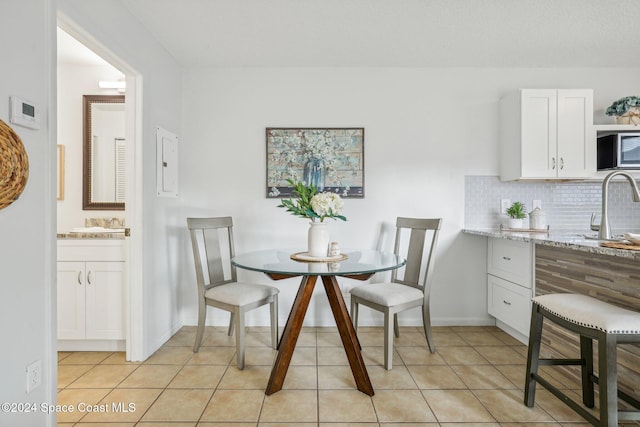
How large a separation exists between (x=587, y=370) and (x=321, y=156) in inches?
92.3

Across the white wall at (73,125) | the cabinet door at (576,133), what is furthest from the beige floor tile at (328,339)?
the cabinet door at (576,133)

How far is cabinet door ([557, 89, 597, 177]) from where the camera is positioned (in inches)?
112

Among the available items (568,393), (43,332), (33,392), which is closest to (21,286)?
(43,332)

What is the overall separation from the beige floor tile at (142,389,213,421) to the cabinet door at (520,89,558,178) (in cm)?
289

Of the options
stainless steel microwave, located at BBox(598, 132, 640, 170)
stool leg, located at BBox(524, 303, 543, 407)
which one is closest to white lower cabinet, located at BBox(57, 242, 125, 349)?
stool leg, located at BBox(524, 303, 543, 407)

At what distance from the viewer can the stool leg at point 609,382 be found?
139cm

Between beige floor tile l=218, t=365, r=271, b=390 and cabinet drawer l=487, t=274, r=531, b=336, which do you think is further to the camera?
cabinet drawer l=487, t=274, r=531, b=336

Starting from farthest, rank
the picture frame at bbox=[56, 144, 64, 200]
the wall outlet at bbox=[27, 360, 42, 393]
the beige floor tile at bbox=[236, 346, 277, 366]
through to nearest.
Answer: the picture frame at bbox=[56, 144, 64, 200], the beige floor tile at bbox=[236, 346, 277, 366], the wall outlet at bbox=[27, 360, 42, 393]

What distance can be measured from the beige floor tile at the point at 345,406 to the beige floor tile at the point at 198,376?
69 centimetres

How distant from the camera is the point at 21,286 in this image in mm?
1436

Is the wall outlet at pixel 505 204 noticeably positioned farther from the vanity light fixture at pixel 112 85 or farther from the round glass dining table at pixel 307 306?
the vanity light fixture at pixel 112 85

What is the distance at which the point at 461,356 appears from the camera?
8.29 ft

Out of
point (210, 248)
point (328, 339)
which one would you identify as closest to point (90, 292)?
point (210, 248)

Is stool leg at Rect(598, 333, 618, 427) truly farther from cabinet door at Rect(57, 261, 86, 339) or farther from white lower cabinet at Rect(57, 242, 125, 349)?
cabinet door at Rect(57, 261, 86, 339)
